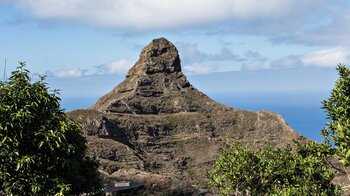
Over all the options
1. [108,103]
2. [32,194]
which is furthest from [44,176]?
[108,103]

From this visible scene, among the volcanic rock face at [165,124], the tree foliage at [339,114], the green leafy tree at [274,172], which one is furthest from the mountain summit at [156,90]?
the tree foliage at [339,114]

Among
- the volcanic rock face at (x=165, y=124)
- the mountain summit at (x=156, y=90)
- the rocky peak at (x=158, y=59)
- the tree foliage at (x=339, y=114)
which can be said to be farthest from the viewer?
the rocky peak at (x=158, y=59)

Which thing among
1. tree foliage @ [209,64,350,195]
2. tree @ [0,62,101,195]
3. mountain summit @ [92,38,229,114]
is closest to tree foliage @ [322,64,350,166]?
tree foliage @ [209,64,350,195]

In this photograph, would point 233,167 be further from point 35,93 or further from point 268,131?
point 268,131

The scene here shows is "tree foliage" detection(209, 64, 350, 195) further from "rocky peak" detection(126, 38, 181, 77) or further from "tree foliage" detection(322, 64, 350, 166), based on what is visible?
"rocky peak" detection(126, 38, 181, 77)

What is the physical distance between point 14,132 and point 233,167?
967 cm

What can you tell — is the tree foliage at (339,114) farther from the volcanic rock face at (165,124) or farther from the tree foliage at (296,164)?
the volcanic rock face at (165,124)

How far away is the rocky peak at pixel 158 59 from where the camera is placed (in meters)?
137

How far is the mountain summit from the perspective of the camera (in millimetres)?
125312

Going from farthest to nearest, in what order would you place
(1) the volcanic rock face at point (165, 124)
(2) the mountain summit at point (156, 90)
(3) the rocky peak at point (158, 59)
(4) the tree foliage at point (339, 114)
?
(3) the rocky peak at point (158, 59)
(2) the mountain summit at point (156, 90)
(1) the volcanic rock face at point (165, 124)
(4) the tree foliage at point (339, 114)

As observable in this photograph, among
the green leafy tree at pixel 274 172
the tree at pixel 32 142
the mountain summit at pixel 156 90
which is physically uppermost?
the mountain summit at pixel 156 90

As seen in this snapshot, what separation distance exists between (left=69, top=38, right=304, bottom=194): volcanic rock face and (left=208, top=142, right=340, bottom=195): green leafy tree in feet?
233

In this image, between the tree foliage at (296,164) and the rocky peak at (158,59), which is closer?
the tree foliage at (296,164)

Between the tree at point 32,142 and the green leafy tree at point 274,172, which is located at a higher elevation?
the tree at point 32,142
